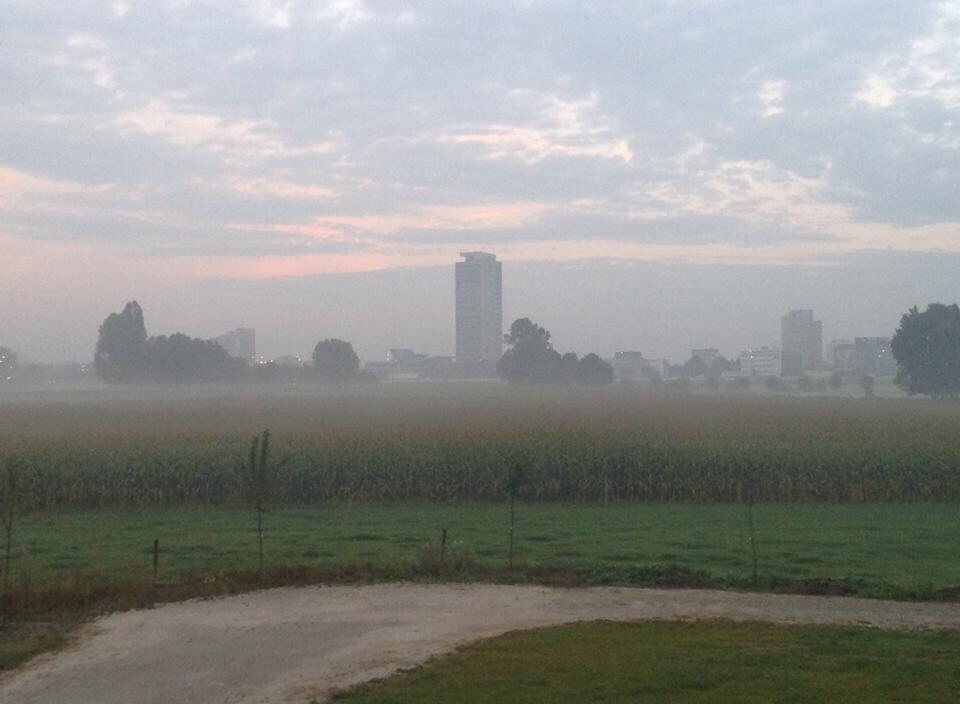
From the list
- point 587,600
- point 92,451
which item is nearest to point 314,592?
point 587,600

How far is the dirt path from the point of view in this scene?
9531 mm

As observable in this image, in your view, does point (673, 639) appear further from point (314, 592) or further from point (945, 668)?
point (314, 592)

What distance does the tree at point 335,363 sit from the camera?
156500mm

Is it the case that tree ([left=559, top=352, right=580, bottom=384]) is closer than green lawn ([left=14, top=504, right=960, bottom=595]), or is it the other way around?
green lawn ([left=14, top=504, right=960, bottom=595])

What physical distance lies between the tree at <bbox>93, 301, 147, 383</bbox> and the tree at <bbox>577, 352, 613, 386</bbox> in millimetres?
63286

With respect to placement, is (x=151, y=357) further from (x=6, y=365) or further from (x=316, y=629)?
(x=316, y=629)

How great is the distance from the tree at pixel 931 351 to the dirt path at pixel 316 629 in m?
84.5

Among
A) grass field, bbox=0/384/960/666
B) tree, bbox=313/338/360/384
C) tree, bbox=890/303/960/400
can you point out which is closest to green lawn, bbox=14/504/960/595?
grass field, bbox=0/384/960/666

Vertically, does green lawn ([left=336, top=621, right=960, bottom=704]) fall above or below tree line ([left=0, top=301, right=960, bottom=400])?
below

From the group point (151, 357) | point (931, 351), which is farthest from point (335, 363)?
point (931, 351)

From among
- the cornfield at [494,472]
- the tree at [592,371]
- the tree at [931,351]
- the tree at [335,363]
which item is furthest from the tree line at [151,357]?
the cornfield at [494,472]

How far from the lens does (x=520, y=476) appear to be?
16.8 m

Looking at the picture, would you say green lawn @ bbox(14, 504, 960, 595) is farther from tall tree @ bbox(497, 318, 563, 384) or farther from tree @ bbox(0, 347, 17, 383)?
tree @ bbox(0, 347, 17, 383)

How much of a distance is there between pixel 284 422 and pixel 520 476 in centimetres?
3918
